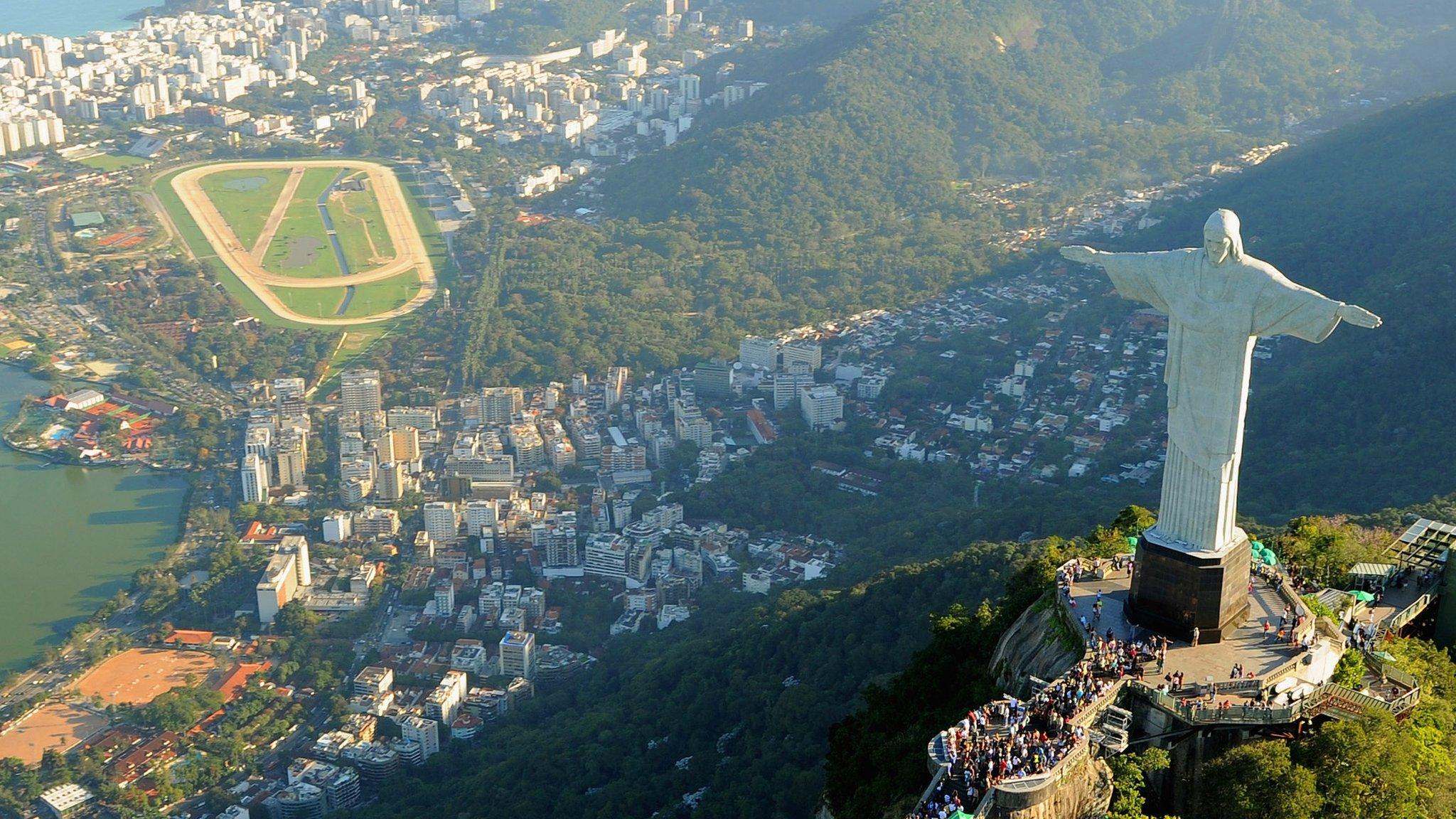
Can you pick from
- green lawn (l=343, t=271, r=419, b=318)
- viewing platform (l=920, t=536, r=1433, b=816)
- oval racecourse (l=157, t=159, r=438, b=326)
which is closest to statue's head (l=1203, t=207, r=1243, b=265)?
viewing platform (l=920, t=536, r=1433, b=816)

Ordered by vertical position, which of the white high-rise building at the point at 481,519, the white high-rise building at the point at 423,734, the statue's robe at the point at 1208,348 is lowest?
the white high-rise building at the point at 481,519

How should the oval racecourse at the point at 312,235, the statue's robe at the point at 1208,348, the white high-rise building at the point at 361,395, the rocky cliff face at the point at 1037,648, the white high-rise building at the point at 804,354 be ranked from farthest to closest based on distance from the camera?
1. the oval racecourse at the point at 312,235
2. the white high-rise building at the point at 804,354
3. the white high-rise building at the point at 361,395
4. the rocky cliff face at the point at 1037,648
5. the statue's robe at the point at 1208,348

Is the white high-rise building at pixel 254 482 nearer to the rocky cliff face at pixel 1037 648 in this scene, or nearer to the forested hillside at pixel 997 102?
the forested hillside at pixel 997 102

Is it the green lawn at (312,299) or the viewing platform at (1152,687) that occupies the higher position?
the viewing platform at (1152,687)

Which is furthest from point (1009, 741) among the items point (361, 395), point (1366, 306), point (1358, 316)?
point (361, 395)

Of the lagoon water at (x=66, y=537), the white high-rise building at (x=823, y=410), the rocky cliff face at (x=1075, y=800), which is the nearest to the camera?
the rocky cliff face at (x=1075, y=800)

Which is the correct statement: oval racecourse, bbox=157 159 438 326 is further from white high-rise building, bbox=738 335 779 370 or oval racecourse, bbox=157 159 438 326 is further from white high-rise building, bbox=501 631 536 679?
white high-rise building, bbox=501 631 536 679

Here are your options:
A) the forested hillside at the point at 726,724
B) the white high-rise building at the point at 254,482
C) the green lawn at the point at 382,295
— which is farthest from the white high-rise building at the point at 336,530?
the green lawn at the point at 382,295
